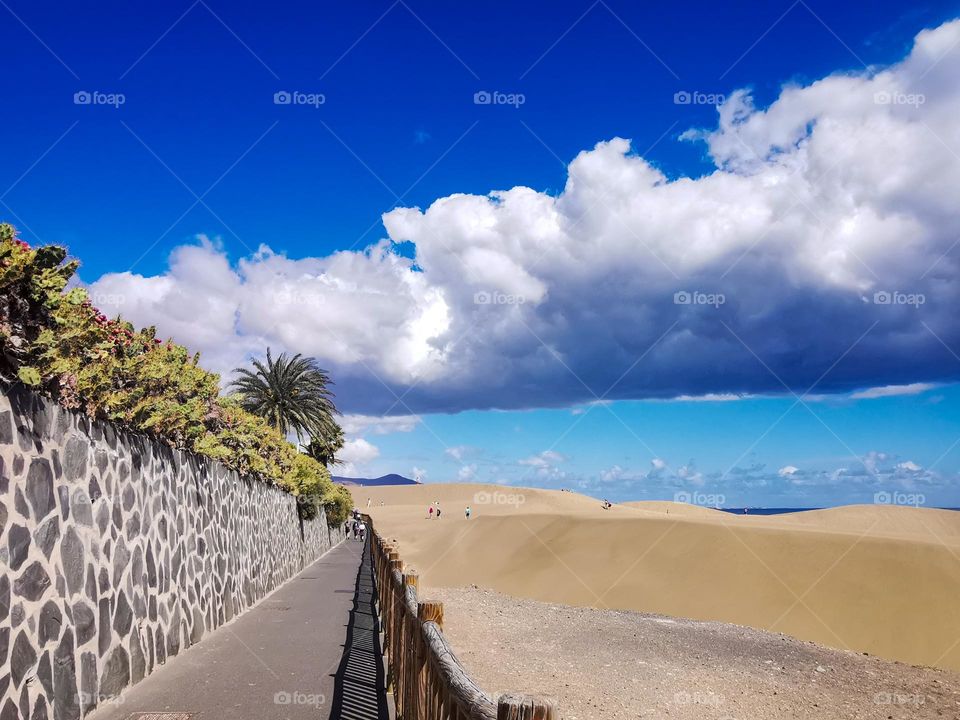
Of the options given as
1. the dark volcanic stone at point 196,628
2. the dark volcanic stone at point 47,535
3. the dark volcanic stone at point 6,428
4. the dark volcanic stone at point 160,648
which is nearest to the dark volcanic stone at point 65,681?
the dark volcanic stone at point 47,535

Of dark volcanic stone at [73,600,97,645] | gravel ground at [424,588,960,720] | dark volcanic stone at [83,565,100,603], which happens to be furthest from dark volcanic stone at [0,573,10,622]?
gravel ground at [424,588,960,720]

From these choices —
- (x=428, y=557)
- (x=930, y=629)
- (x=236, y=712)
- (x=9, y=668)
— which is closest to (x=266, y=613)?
(x=236, y=712)

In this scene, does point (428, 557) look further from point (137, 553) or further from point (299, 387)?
point (137, 553)

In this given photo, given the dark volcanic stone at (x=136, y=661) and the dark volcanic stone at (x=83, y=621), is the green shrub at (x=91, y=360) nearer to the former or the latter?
the dark volcanic stone at (x=83, y=621)

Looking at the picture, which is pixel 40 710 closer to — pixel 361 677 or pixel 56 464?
pixel 56 464

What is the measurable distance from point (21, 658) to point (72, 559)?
118 centimetres

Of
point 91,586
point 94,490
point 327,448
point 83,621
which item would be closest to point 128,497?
point 94,490

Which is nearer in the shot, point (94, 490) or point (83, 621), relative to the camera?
point (83, 621)

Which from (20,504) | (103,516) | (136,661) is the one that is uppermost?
(20,504)

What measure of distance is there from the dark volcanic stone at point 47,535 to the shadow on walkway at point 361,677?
3123 millimetres

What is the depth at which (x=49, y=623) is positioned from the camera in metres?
6.79

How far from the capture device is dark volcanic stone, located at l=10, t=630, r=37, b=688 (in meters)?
6.13

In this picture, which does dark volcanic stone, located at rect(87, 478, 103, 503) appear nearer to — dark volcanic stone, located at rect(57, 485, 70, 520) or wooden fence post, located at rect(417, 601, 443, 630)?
dark volcanic stone, located at rect(57, 485, 70, 520)

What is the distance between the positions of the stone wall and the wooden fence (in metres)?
3.07
